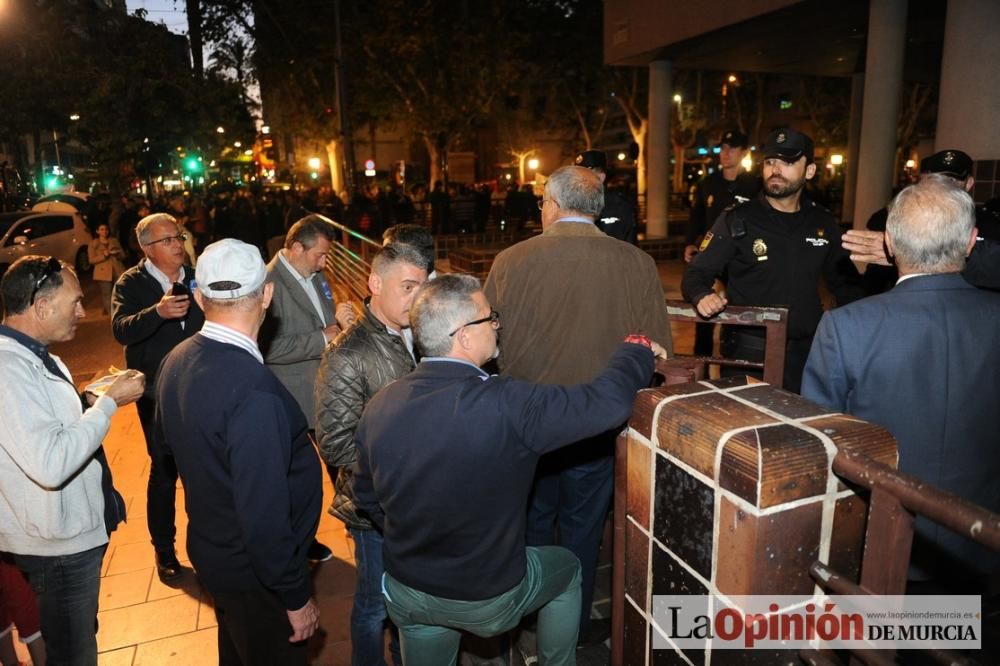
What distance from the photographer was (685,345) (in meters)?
8.69

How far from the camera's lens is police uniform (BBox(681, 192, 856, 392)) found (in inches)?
152

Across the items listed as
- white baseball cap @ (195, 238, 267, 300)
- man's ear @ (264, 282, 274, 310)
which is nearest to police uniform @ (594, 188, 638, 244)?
man's ear @ (264, 282, 274, 310)

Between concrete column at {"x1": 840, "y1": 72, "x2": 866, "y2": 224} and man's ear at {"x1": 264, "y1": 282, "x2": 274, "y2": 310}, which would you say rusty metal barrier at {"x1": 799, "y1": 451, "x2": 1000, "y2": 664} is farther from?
concrete column at {"x1": 840, "y1": 72, "x2": 866, "y2": 224}

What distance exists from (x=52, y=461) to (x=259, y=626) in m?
0.90

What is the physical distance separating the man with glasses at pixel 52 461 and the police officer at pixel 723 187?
4742 millimetres

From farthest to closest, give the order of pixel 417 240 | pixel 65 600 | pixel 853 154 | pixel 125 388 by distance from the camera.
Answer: pixel 853 154, pixel 417 240, pixel 125 388, pixel 65 600

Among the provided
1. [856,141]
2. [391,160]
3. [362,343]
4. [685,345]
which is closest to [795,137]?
[362,343]

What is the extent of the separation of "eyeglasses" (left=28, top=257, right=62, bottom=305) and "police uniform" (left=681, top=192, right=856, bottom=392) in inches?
117

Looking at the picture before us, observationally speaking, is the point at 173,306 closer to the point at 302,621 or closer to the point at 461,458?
the point at 302,621

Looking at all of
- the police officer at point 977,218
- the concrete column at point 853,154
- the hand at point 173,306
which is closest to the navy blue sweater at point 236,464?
the hand at point 173,306

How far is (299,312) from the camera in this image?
162 inches

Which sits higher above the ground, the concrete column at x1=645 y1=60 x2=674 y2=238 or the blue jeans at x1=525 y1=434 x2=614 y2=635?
the concrete column at x1=645 y1=60 x2=674 y2=238

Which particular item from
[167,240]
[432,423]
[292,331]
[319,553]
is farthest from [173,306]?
[432,423]

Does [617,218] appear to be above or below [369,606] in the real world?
above
